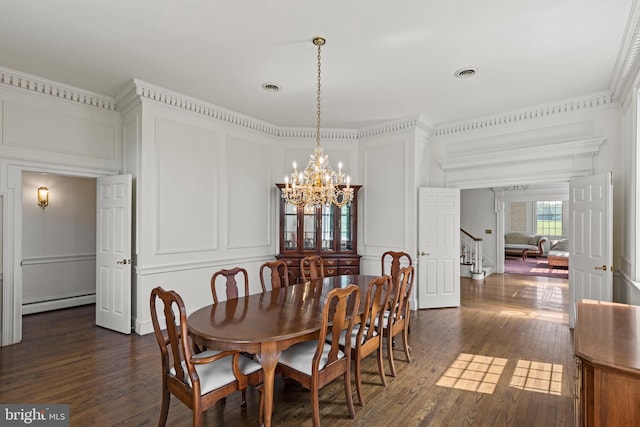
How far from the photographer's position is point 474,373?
2967 mm

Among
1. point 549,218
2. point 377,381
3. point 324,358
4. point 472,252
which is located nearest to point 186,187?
point 324,358

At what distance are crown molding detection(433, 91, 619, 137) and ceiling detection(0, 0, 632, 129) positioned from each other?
135 millimetres

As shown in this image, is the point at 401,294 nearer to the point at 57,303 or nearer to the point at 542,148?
the point at 542,148

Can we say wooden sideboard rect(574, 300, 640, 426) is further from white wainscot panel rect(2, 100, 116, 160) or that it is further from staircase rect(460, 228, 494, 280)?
staircase rect(460, 228, 494, 280)

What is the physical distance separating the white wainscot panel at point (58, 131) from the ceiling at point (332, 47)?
0.43 m

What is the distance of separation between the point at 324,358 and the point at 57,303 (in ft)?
16.0

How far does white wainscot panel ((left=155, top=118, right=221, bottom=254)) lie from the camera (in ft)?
13.8

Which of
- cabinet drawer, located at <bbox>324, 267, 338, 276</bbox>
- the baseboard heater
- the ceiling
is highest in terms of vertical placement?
the ceiling

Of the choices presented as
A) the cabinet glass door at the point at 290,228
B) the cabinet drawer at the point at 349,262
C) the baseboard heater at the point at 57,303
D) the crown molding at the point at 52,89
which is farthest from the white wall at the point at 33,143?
the cabinet drawer at the point at 349,262

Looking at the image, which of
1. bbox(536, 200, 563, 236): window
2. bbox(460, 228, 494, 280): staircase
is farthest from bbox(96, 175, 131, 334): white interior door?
bbox(536, 200, 563, 236): window

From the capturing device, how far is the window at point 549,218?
41.4 ft

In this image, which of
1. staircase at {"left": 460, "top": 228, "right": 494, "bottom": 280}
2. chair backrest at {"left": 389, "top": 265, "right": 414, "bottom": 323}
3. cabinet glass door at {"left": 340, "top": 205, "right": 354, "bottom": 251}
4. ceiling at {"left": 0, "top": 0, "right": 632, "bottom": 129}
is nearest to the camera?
ceiling at {"left": 0, "top": 0, "right": 632, "bottom": 129}

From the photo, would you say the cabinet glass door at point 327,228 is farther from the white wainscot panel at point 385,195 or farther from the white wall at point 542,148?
the white wall at point 542,148

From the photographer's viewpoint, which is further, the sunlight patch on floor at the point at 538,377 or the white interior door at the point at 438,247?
the white interior door at the point at 438,247
